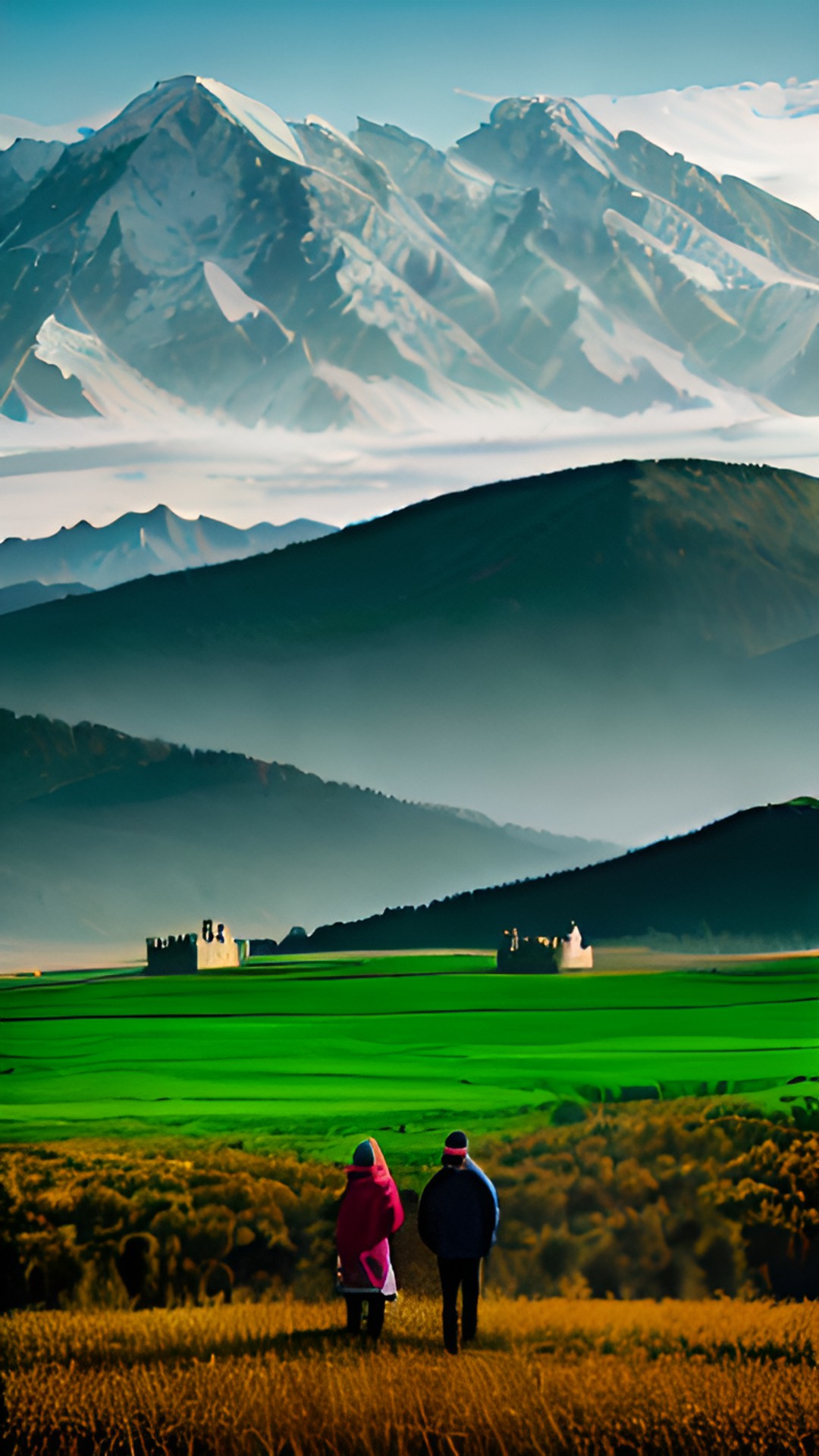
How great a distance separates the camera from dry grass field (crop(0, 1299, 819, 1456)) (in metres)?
6.79

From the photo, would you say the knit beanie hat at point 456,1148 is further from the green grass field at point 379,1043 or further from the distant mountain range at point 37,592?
the distant mountain range at point 37,592

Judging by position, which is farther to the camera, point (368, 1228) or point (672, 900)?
point (672, 900)

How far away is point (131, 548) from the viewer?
49.9 ft

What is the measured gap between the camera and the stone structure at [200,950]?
13.8 metres

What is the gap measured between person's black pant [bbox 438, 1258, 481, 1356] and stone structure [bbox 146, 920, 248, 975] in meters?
6.10

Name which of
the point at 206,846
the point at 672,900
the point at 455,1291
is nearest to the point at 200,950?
the point at 206,846

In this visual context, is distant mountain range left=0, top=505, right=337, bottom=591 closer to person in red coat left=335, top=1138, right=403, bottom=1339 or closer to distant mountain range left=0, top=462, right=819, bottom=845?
distant mountain range left=0, top=462, right=819, bottom=845

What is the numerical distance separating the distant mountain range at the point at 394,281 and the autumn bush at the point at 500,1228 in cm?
692

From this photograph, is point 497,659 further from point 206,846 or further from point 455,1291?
point 455,1291

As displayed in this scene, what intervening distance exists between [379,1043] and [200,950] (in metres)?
1.72

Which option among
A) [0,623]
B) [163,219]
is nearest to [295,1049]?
[0,623]

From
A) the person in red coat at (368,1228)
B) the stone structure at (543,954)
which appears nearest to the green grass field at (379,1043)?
the stone structure at (543,954)

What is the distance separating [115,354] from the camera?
1459cm

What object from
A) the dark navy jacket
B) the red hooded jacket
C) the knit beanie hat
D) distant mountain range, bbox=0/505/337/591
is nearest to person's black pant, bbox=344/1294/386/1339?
the red hooded jacket
